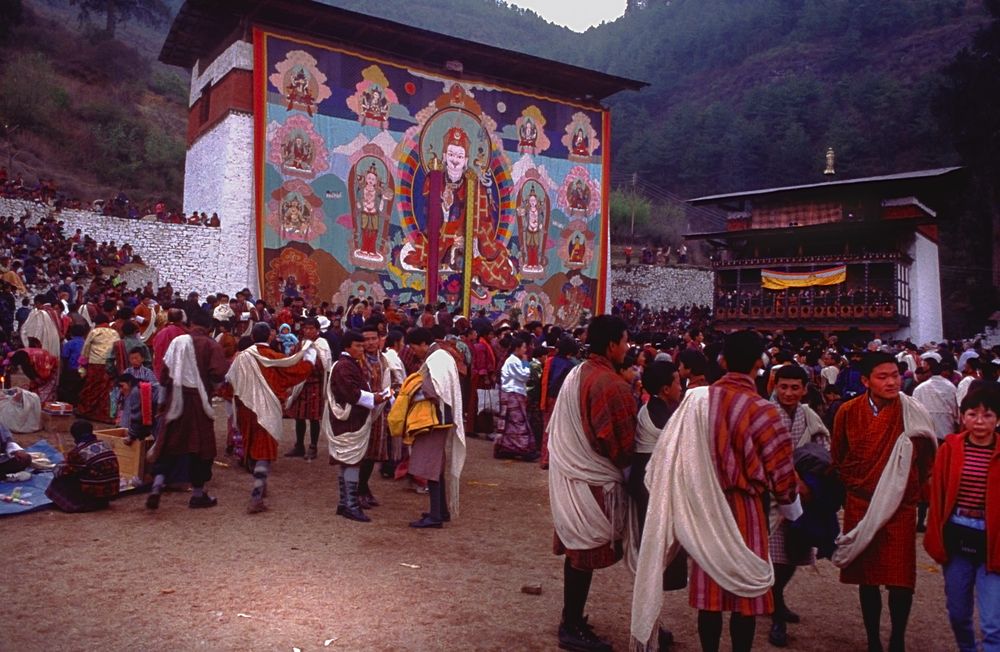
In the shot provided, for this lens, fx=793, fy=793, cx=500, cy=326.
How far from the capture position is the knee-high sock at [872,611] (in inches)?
150

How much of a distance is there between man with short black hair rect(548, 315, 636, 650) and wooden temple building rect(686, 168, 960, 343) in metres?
23.1

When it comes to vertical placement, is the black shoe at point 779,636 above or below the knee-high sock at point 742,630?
below

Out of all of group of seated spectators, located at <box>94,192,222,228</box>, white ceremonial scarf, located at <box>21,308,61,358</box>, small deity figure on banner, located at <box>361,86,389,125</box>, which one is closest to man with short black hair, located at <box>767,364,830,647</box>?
white ceremonial scarf, located at <box>21,308,61,358</box>

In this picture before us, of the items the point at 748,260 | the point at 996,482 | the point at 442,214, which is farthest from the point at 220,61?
the point at 996,482

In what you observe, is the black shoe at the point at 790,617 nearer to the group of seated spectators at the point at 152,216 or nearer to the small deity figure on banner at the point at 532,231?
the group of seated spectators at the point at 152,216

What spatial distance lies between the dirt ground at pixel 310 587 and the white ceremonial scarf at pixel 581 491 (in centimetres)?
65

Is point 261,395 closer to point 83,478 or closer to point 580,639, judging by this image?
point 83,478

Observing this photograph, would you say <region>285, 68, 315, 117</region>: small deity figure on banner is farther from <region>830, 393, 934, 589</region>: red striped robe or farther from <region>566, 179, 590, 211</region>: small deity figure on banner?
<region>830, 393, 934, 589</region>: red striped robe

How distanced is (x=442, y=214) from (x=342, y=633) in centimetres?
1829

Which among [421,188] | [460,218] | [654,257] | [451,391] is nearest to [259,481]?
[451,391]

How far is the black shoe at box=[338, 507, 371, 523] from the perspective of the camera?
20.7 feet

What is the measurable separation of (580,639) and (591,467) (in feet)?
2.86

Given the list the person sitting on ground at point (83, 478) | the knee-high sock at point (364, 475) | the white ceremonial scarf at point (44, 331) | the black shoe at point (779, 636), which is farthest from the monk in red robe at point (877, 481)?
the white ceremonial scarf at point (44, 331)

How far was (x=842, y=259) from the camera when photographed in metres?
25.8
